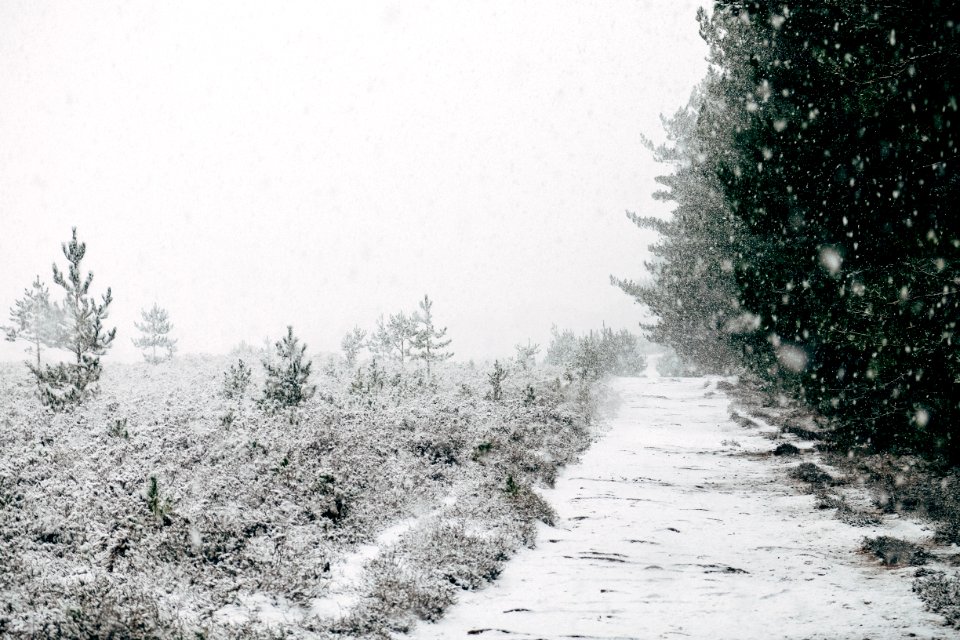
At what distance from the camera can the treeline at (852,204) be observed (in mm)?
7480

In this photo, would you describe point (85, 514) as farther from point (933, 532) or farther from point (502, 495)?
point (933, 532)

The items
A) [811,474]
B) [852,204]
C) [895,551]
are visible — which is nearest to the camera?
[895,551]

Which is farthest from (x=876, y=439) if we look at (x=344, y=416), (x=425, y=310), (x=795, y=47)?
(x=425, y=310)

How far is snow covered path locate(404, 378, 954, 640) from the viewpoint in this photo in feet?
16.9

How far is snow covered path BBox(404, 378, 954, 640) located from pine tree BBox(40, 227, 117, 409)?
12577 mm

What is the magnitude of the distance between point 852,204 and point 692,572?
26.3 ft

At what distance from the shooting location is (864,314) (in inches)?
317

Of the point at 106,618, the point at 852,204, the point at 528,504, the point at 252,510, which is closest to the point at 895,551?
the point at 528,504

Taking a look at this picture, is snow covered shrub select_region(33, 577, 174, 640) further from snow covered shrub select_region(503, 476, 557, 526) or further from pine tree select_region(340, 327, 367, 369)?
pine tree select_region(340, 327, 367, 369)

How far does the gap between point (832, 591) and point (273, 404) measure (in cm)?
1134

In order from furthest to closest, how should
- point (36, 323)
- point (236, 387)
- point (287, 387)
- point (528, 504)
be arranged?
point (36, 323)
point (236, 387)
point (287, 387)
point (528, 504)

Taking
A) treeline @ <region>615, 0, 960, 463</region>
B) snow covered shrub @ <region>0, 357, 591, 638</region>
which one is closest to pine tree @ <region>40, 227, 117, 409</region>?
snow covered shrub @ <region>0, 357, 591, 638</region>

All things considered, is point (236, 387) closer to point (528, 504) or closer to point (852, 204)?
point (528, 504)

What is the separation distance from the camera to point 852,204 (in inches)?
417
